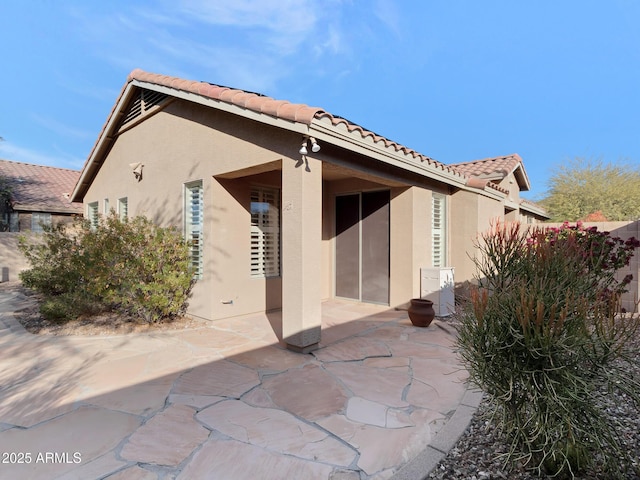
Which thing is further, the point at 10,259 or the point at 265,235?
the point at 10,259

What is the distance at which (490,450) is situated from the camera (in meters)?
3.16

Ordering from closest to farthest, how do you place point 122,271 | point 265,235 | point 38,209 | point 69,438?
point 69,438, point 122,271, point 265,235, point 38,209

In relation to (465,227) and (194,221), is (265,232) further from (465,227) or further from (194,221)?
(465,227)

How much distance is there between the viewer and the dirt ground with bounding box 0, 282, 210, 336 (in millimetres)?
7391

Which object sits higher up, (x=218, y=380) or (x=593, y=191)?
(x=593, y=191)

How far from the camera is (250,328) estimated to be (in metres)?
7.66

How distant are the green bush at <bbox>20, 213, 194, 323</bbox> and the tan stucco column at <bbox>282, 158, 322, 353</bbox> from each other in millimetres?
3547

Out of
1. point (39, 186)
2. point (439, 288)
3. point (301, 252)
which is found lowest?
point (439, 288)

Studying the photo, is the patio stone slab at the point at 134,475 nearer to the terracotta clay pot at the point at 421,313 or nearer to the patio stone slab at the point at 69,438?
the patio stone slab at the point at 69,438

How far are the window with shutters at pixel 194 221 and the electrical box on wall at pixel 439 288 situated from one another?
627 centimetres

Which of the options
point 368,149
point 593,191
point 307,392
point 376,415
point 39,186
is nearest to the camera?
point 376,415

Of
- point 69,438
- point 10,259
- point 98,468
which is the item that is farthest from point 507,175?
point 10,259

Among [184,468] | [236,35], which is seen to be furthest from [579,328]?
[236,35]

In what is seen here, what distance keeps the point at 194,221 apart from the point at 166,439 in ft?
20.4
